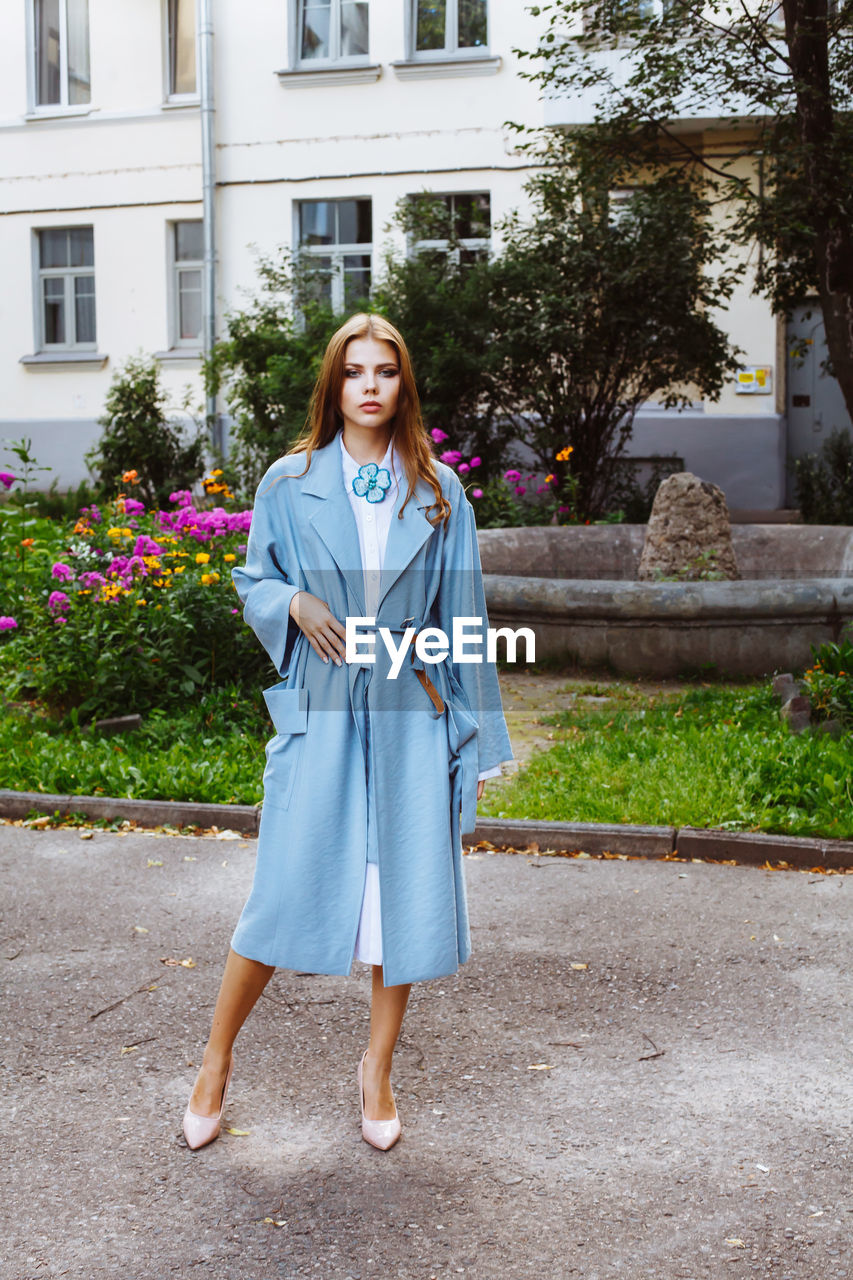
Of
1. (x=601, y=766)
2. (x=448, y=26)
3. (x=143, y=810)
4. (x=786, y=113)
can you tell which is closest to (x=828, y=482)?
(x=786, y=113)

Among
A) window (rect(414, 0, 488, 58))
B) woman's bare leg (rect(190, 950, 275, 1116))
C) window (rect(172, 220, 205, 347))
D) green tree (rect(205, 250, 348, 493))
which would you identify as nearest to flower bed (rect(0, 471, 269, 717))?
woman's bare leg (rect(190, 950, 275, 1116))

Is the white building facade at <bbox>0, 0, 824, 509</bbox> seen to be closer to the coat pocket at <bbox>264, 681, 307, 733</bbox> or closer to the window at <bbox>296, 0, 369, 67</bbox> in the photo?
the window at <bbox>296, 0, 369, 67</bbox>

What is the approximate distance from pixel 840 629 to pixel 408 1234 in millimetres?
6312

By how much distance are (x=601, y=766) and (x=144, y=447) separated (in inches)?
451

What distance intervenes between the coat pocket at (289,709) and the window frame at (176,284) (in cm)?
Result: 1732

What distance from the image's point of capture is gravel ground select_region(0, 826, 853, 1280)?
2.72 m

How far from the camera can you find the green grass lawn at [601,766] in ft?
18.6

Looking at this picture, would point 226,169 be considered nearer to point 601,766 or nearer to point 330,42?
point 330,42

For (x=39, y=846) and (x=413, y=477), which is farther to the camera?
(x=39, y=846)

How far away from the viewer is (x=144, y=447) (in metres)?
16.6

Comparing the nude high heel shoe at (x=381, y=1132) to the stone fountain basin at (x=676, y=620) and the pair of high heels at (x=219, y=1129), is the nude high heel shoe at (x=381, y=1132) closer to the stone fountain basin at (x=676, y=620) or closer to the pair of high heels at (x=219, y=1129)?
the pair of high heels at (x=219, y=1129)

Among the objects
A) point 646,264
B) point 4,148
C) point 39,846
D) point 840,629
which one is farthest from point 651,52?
point 4,148

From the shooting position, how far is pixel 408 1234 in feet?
9.04

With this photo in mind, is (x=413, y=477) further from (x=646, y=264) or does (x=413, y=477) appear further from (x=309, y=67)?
(x=309, y=67)
